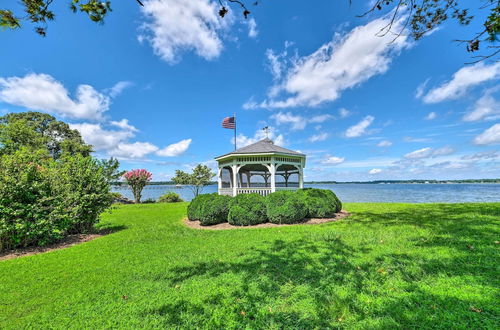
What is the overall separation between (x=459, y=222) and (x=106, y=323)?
32.9 ft

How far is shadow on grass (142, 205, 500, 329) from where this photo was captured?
99.3 inches

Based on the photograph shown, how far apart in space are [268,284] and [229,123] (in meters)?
12.8

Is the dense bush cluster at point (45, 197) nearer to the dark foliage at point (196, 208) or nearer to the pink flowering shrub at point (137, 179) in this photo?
the dark foliage at point (196, 208)

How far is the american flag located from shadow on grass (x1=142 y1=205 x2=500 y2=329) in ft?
36.3

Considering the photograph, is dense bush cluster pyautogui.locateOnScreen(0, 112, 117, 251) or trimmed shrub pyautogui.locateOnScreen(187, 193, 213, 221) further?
trimmed shrub pyautogui.locateOnScreen(187, 193, 213, 221)

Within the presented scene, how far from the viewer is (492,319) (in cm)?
238

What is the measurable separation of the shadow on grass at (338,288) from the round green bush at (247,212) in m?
3.28

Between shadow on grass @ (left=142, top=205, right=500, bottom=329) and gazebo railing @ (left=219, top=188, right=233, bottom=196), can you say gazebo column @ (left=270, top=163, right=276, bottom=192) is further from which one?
shadow on grass @ (left=142, top=205, right=500, bottom=329)

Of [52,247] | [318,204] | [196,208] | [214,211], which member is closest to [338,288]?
[214,211]

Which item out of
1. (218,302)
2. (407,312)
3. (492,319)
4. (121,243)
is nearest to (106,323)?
(218,302)

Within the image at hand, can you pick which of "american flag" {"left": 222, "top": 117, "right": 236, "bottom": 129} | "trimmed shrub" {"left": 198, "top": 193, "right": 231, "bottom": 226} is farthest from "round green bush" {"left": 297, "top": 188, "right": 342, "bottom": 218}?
"american flag" {"left": 222, "top": 117, "right": 236, "bottom": 129}

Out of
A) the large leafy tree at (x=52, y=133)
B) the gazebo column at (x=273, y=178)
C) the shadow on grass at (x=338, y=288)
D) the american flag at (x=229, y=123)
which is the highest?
the large leafy tree at (x=52, y=133)

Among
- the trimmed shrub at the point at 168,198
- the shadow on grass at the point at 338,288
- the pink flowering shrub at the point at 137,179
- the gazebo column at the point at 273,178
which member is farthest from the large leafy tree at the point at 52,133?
the shadow on grass at the point at 338,288

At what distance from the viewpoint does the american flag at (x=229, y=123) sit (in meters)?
14.9
